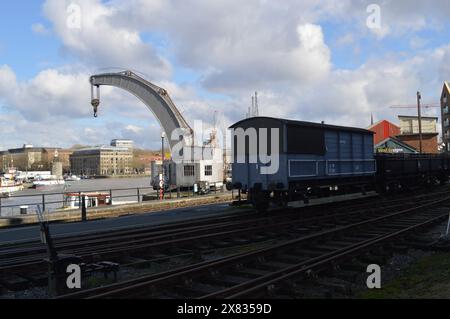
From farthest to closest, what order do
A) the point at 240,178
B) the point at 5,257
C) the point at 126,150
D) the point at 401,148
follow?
the point at 126,150 < the point at 401,148 < the point at 240,178 < the point at 5,257

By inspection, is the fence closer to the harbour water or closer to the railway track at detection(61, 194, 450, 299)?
the harbour water

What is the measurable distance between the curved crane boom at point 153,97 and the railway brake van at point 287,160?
59.0 feet

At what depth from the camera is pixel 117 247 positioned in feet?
33.8

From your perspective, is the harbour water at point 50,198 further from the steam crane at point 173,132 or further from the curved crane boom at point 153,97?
the curved crane boom at point 153,97

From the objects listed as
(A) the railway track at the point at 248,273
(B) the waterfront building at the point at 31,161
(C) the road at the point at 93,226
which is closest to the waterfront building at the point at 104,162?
(B) the waterfront building at the point at 31,161

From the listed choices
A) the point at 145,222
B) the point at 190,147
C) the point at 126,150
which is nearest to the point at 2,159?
the point at 126,150

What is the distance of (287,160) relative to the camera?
1555 cm

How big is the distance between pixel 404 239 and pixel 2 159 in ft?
649

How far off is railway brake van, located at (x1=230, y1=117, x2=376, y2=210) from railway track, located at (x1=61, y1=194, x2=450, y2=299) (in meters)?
4.94

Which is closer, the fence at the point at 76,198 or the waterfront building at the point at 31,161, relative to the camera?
the fence at the point at 76,198

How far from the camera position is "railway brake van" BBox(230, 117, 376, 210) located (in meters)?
15.8

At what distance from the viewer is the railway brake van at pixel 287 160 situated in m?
15.8
